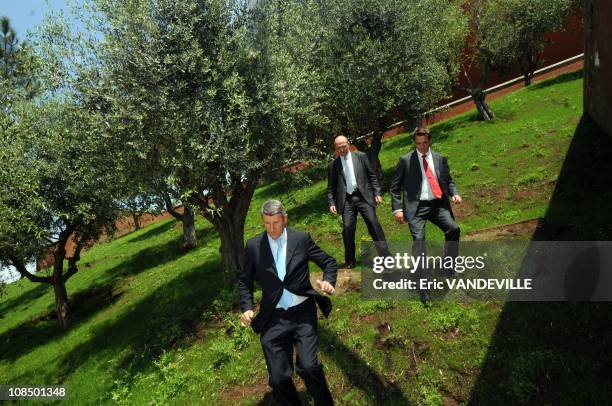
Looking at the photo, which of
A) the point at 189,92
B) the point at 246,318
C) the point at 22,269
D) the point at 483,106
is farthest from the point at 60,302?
the point at 483,106

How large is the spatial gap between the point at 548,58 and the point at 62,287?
44.0m

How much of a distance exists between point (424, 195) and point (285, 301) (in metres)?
3.85

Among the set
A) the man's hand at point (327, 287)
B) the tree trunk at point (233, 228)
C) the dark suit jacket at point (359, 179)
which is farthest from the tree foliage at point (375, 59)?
the man's hand at point (327, 287)

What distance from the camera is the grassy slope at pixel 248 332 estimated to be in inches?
281

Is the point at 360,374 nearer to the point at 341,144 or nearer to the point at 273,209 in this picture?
the point at 273,209

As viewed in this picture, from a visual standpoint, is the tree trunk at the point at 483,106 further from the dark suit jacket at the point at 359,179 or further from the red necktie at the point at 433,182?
the red necktie at the point at 433,182

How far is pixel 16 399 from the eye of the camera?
1196cm

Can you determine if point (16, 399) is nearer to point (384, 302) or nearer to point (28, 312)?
point (384, 302)

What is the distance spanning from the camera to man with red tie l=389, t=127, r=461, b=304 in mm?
8266

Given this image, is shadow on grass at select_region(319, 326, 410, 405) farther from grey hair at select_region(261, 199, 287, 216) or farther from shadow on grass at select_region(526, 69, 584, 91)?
shadow on grass at select_region(526, 69, 584, 91)

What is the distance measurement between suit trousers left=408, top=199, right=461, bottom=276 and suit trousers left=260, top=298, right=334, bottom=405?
312 centimetres

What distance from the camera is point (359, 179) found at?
9859mm

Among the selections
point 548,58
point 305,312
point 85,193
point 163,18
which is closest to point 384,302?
point 305,312

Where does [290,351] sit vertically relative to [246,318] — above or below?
below
